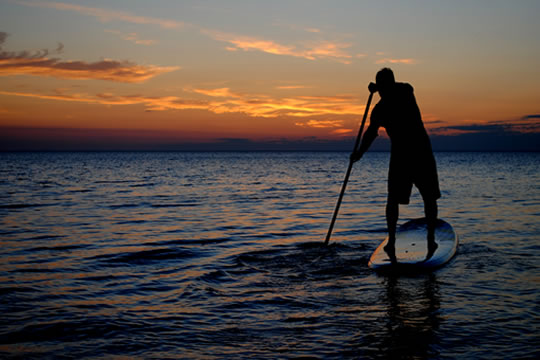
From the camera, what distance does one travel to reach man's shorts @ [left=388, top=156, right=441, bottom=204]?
258 inches

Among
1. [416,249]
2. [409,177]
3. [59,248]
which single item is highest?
[409,177]

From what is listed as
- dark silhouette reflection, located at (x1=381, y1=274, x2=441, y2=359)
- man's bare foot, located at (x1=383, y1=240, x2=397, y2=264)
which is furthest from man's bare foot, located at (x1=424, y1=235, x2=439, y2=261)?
man's bare foot, located at (x1=383, y1=240, x2=397, y2=264)

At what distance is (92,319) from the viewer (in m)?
5.18

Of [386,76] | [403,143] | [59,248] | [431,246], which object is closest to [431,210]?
[431,246]

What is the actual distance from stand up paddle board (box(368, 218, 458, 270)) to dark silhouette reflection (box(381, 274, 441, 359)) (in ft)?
0.85

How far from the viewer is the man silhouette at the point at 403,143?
6.39 m

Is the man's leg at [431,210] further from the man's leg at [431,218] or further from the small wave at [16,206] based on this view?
the small wave at [16,206]

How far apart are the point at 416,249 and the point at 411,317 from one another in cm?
284

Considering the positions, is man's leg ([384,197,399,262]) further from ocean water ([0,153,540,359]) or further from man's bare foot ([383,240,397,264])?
ocean water ([0,153,540,359])

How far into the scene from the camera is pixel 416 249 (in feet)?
25.2

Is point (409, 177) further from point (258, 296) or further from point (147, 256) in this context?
point (147, 256)

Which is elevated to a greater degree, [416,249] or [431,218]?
[431,218]

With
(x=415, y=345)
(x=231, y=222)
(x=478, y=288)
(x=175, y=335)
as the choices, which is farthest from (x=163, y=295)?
(x=231, y=222)

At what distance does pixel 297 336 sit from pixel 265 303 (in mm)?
1169
